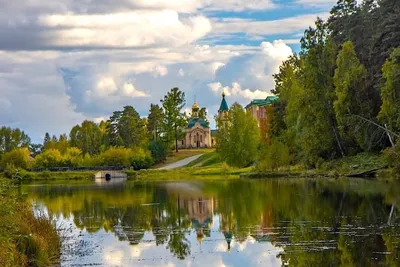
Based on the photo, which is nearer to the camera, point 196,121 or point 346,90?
point 346,90

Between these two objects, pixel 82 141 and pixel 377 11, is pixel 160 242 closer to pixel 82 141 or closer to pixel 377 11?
pixel 377 11

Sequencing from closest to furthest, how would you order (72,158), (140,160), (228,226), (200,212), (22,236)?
(22,236)
(228,226)
(200,212)
(140,160)
(72,158)

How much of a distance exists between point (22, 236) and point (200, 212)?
1666cm

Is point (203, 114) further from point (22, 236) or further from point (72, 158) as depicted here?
point (22, 236)

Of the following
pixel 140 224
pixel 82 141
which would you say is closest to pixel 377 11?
pixel 140 224

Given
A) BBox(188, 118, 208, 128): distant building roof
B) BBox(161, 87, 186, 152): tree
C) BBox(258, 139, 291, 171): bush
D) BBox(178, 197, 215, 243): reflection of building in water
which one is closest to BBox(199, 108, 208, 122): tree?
BBox(188, 118, 208, 128): distant building roof

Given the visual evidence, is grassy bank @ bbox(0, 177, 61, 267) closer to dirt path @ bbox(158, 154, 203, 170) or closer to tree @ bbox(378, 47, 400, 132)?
tree @ bbox(378, 47, 400, 132)

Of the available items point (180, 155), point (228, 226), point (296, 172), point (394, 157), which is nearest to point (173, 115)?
point (180, 155)

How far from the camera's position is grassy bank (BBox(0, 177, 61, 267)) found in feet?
50.8

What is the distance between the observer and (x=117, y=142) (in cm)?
14712

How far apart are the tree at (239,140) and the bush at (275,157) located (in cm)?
1501

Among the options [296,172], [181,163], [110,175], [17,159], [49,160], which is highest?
[17,159]

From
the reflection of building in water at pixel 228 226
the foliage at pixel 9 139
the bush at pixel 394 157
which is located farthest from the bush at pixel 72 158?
the reflection of building in water at pixel 228 226

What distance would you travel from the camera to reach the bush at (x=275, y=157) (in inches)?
2923
